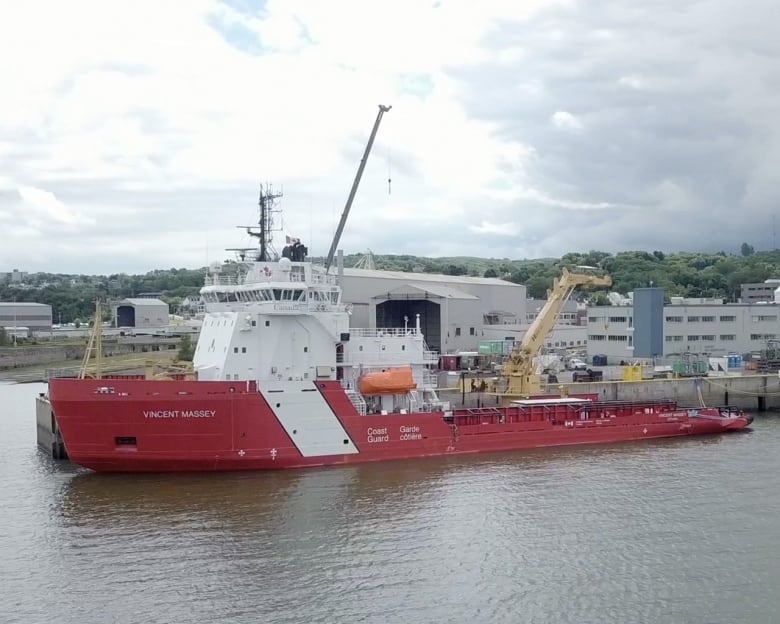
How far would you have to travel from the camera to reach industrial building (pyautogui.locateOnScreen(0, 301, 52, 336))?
93500 mm

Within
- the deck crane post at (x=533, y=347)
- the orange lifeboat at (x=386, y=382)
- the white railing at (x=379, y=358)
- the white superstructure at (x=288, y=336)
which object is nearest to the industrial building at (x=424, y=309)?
the deck crane post at (x=533, y=347)

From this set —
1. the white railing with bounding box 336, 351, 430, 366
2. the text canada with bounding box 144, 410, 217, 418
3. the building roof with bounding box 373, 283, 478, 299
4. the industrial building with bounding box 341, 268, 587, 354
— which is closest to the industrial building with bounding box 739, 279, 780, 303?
the industrial building with bounding box 341, 268, 587, 354

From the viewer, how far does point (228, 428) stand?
2080 centimetres

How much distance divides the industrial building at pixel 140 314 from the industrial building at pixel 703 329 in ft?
189

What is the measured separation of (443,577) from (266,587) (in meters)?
3.19

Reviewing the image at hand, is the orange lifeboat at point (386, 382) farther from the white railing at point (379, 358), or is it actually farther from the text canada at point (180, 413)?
the text canada at point (180, 413)

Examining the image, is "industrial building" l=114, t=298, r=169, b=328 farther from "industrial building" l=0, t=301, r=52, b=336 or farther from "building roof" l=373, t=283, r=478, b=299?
"building roof" l=373, t=283, r=478, b=299

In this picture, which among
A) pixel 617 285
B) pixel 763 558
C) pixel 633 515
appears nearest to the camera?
pixel 763 558

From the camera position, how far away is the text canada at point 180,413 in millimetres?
20328

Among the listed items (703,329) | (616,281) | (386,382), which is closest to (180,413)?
(386,382)

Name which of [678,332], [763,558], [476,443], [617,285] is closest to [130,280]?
[617,285]

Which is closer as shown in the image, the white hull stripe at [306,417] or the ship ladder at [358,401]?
the white hull stripe at [306,417]

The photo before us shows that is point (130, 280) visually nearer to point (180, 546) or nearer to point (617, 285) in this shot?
point (617, 285)

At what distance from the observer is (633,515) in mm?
17641
